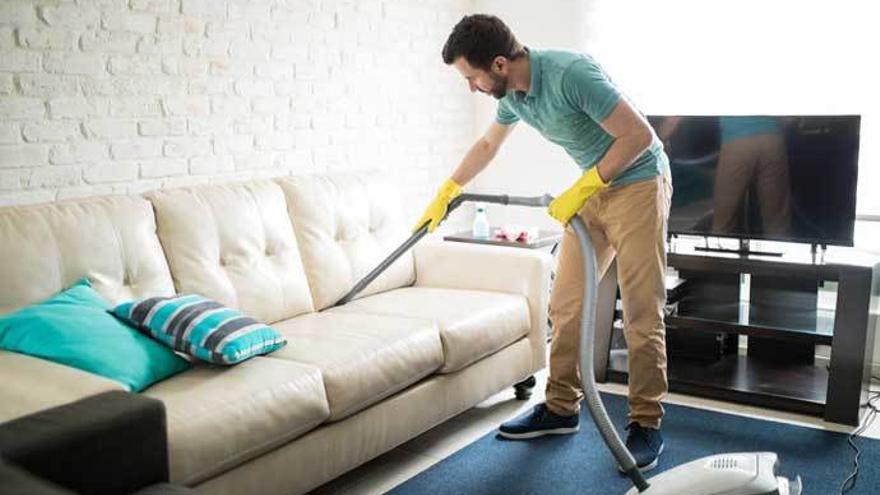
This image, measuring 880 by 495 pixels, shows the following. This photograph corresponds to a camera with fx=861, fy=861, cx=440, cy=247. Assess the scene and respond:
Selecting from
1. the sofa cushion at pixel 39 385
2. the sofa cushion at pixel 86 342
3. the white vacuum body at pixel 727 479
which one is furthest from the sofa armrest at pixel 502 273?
the sofa cushion at pixel 39 385

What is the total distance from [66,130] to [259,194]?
2.09 feet

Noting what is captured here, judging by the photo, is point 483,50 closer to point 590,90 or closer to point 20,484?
point 590,90

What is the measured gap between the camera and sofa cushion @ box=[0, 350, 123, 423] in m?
1.71

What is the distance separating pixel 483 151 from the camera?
2998 mm

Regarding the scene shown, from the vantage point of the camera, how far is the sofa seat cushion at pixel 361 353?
2.35m


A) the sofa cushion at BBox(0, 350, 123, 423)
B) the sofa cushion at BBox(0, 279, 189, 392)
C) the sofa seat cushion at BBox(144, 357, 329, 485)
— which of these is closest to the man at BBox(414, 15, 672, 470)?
the sofa seat cushion at BBox(144, 357, 329, 485)

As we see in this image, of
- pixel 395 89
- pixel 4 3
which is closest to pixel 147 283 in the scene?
pixel 4 3

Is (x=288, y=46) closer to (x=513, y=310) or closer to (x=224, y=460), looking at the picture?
(x=513, y=310)

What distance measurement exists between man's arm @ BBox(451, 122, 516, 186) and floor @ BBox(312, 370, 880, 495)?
2.82 ft

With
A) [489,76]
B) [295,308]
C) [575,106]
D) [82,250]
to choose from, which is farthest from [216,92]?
[575,106]

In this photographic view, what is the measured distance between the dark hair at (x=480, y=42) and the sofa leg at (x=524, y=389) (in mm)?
1317

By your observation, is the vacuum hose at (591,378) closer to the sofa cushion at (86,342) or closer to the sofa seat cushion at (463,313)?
the sofa seat cushion at (463,313)

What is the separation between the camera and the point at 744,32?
3787mm

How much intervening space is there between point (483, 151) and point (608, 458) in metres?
1.11
